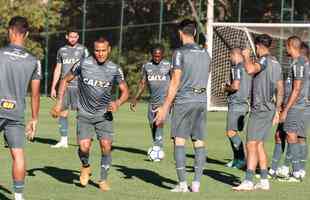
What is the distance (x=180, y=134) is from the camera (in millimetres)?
12523

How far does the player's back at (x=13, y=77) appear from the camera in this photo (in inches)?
430

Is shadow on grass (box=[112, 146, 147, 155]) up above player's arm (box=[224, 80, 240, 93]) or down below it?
below

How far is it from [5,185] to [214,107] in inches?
823

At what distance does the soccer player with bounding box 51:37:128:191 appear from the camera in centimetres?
1283

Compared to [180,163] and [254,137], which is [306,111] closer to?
[254,137]

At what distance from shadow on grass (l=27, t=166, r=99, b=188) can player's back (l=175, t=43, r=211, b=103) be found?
5.99 ft

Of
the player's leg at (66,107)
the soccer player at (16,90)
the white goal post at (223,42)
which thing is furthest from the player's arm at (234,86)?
the white goal post at (223,42)

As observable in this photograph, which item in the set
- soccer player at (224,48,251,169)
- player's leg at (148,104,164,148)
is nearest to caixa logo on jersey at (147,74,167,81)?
player's leg at (148,104,164,148)

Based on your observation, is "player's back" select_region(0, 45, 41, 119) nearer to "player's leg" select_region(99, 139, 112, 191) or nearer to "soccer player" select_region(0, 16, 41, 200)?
"soccer player" select_region(0, 16, 41, 200)

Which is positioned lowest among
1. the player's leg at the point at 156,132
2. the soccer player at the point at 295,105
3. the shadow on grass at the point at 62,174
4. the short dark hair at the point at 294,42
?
the shadow on grass at the point at 62,174

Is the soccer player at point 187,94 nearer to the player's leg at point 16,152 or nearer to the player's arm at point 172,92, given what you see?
the player's arm at point 172,92

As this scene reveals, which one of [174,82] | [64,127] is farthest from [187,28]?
[64,127]

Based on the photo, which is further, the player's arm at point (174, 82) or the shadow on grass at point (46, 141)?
the shadow on grass at point (46, 141)

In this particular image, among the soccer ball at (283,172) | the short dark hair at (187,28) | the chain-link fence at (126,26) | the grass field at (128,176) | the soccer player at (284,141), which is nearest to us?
the grass field at (128,176)
